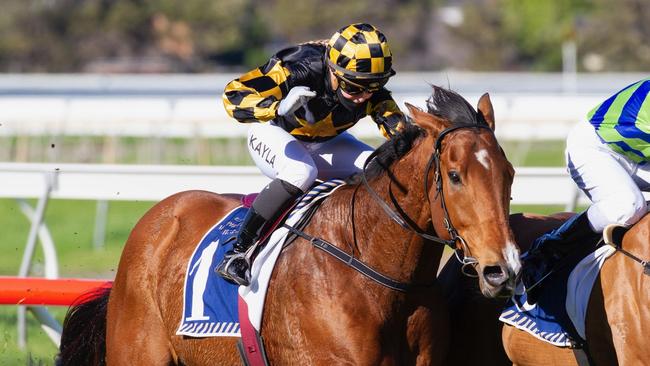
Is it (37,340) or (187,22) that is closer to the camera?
(37,340)

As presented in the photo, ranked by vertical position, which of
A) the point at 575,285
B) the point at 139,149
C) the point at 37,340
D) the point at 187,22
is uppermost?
the point at 575,285

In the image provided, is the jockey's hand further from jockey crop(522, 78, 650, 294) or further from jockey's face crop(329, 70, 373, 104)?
jockey crop(522, 78, 650, 294)

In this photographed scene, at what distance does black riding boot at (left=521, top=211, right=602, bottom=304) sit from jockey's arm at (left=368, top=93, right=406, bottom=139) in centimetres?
79

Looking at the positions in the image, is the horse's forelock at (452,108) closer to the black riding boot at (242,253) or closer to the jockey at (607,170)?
the jockey at (607,170)

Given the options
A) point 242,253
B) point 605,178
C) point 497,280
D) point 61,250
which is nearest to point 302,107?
point 242,253

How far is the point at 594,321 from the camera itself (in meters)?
4.52

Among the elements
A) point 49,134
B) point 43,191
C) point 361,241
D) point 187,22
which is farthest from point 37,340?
point 187,22

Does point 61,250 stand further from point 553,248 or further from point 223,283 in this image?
point 553,248

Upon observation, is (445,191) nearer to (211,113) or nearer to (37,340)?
(37,340)

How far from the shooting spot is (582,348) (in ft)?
15.1

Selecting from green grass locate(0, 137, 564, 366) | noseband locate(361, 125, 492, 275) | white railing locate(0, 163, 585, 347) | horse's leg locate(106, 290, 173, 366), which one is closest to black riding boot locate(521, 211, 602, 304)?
noseband locate(361, 125, 492, 275)

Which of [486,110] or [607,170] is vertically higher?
[486,110]

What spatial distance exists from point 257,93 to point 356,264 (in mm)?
850

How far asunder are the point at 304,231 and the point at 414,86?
22.3 meters
